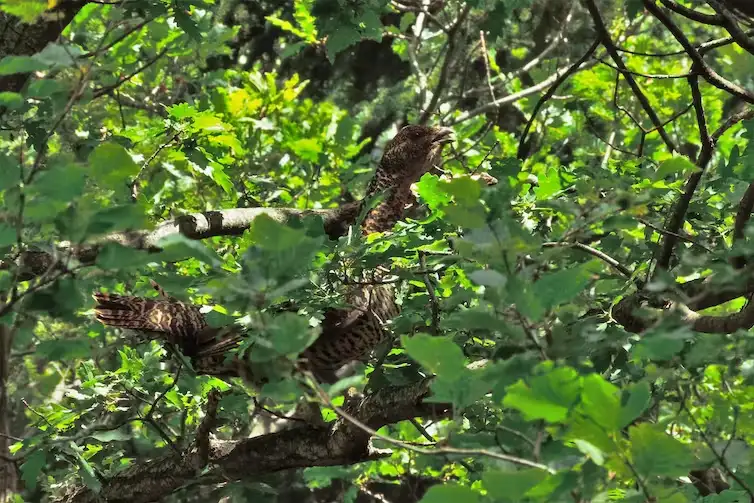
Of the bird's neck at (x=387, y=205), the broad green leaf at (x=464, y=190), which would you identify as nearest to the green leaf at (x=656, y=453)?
the broad green leaf at (x=464, y=190)

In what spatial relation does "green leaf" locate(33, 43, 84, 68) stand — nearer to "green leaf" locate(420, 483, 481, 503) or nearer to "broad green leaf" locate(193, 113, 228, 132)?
"green leaf" locate(420, 483, 481, 503)

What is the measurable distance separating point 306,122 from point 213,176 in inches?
39.2

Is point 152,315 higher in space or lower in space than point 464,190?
lower

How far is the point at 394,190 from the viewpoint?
7.26ft

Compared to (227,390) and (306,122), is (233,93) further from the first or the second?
(227,390)

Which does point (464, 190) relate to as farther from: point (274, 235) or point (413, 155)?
point (413, 155)

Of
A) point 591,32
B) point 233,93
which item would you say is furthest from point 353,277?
point 591,32

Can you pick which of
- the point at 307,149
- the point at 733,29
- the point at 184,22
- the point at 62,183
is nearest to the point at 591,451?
the point at 62,183

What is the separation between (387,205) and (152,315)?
2.63ft

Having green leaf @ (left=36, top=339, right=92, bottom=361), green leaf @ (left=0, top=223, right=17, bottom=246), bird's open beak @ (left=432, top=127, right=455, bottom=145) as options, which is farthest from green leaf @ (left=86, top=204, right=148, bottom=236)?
bird's open beak @ (left=432, top=127, right=455, bottom=145)

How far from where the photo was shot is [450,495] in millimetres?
728

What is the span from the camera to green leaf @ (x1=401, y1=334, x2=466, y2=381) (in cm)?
76

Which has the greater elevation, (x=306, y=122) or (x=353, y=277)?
(x=306, y=122)

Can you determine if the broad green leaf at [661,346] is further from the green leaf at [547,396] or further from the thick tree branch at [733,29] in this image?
the thick tree branch at [733,29]
